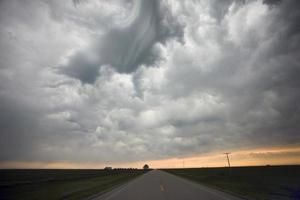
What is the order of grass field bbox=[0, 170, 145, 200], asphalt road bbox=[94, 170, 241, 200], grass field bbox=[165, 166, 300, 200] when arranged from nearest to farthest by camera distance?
1. asphalt road bbox=[94, 170, 241, 200]
2. grass field bbox=[165, 166, 300, 200]
3. grass field bbox=[0, 170, 145, 200]

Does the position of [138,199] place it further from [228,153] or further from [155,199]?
[228,153]

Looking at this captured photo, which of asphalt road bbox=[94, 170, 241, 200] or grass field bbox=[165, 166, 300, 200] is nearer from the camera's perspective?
asphalt road bbox=[94, 170, 241, 200]

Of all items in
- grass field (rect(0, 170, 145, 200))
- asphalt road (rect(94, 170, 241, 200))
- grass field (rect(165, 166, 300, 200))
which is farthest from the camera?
Answer: grass field (rect(0, 170, 145, 200))

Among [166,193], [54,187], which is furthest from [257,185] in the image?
[54,187]

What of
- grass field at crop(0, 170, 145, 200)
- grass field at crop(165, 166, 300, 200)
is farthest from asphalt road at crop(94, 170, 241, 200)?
grass field at crop(0, 170, 145, 200)

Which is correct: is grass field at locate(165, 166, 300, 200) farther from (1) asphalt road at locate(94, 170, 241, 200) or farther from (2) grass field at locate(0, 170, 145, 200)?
(2) grass field at locate(0, 170, 145, 200)

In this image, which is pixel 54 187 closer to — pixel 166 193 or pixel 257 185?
pixel 166 193

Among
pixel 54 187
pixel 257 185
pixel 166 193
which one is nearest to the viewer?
pixel 166 193

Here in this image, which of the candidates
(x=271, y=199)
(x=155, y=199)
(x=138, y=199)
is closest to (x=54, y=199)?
(x=138, y=199)

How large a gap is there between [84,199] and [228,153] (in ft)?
163

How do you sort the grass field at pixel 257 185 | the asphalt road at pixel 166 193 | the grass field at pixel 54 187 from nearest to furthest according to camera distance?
the asphalt road at pixel 166 193
the grass field at pixel 257 185
the grass field at pixel 54 187

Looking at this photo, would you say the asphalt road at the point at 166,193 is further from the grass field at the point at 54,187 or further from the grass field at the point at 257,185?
the grass field at the point at 54,187

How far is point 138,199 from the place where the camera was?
1412 cm

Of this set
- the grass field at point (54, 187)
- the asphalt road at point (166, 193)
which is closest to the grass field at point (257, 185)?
the asphalt road at point (166, 193)
